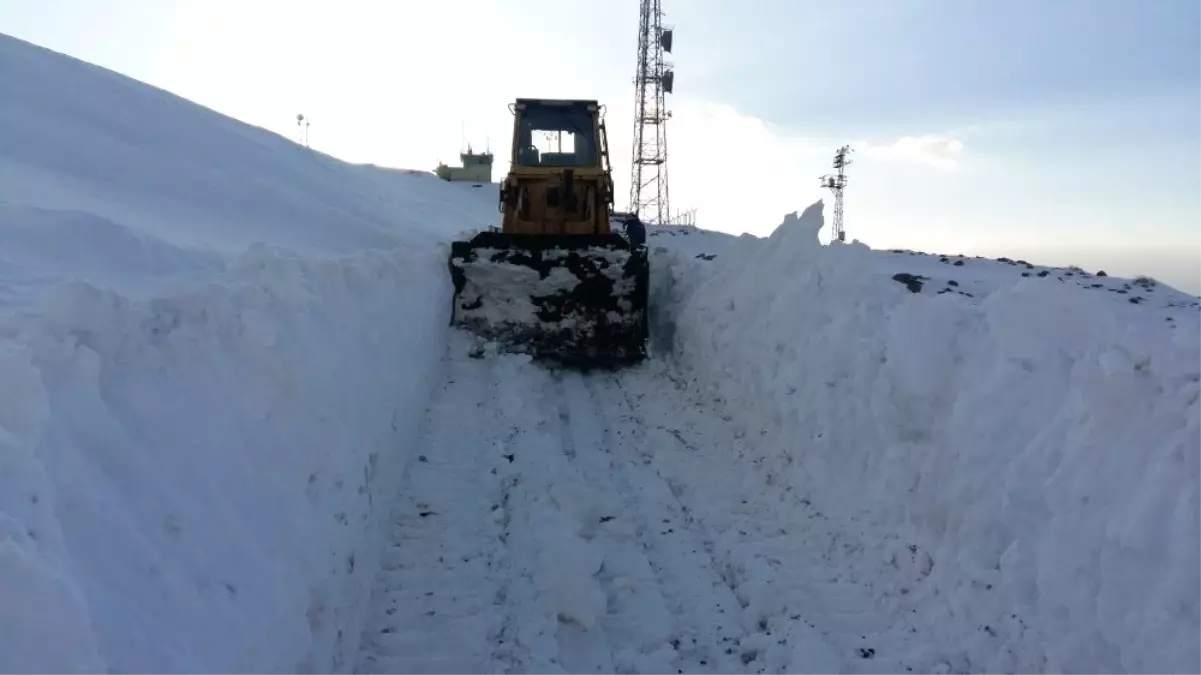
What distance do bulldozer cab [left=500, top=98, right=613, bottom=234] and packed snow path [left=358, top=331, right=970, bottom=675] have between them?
18.8 feet

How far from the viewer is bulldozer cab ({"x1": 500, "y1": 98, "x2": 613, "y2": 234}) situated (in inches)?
474

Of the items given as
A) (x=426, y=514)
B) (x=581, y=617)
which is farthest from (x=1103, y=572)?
(x=426, y=514)

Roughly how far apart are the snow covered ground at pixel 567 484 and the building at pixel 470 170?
136 feet

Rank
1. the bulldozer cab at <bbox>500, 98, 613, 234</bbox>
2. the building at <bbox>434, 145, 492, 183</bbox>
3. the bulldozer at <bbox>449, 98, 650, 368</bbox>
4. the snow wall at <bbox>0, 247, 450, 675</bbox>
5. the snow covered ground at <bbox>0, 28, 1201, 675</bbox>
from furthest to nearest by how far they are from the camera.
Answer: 1. the building at <bbox>434, 145, 492, 183</bbox>
2. the bulldozer cab at <bbox>500, 98, 613, 234</bbox>
3. the bulldozer at <bbox>449, 98, 650, 368</bbox>
4. the snow covered ground at <bbox>0, 28, 1201, 675</bbox>
5. the snow wall at <bbox>0, 247, 450, 675</bbox>

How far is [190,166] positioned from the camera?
A: 11617 millimetres

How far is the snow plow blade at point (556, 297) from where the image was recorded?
984 cm

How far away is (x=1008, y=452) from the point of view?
4098 mm

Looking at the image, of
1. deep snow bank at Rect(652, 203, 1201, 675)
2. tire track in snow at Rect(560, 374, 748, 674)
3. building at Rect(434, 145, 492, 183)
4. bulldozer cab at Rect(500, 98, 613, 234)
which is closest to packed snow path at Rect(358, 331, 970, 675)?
tire track in snow at Rect(560, 374, 748, 674)

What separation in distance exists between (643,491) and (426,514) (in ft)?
4.57

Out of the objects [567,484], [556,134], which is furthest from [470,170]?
[567,484]

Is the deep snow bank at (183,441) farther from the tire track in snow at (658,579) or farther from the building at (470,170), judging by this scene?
the building at (470,170)

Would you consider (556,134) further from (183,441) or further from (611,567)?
(183,441)

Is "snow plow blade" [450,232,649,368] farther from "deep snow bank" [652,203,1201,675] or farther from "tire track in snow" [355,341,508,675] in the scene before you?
"tire track in snow" [355,341,508,675]

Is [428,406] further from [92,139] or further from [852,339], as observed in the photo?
[92,139]
